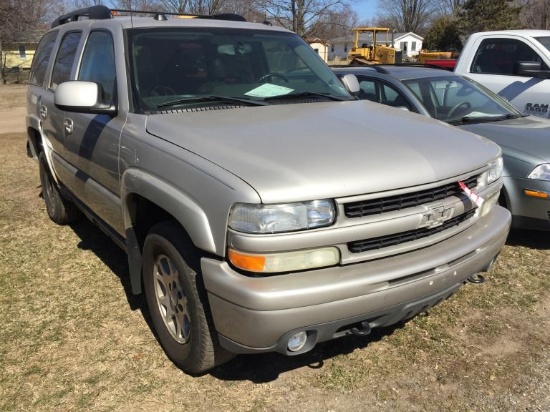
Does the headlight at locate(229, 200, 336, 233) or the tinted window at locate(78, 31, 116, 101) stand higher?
the tinted window at locate(78, 31, 116, 101)

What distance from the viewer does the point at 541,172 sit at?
4.54m

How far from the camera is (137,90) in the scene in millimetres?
3316

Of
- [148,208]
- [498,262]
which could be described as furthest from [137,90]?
[498,262]

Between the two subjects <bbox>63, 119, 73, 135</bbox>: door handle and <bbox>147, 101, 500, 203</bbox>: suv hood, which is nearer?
<bbox>147, 101, 500, 203</bbox>: suv hood

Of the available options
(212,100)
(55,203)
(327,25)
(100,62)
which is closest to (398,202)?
(212,100)

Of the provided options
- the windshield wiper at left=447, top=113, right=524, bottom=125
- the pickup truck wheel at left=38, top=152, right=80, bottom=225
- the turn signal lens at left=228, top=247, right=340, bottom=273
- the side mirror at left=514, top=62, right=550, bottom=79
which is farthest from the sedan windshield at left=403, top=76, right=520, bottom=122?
the pickup truck wheel at left=38, top=152, right=80, bottom=225

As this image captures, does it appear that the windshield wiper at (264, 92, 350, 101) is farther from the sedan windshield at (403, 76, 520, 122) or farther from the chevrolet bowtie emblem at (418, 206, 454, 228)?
the sedan windshield at (403, 76, 520, 122)

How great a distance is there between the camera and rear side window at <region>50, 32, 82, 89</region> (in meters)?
4.43

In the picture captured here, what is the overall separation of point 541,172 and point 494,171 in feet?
5.31

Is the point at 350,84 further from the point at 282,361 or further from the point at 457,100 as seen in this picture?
the point at 282,361

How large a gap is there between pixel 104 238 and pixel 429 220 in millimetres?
3578

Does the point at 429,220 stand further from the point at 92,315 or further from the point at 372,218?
the point at 92,315

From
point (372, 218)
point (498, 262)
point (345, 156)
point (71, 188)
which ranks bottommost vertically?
point (498, 262)

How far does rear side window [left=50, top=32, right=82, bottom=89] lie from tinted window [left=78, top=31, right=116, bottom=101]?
0.31m
